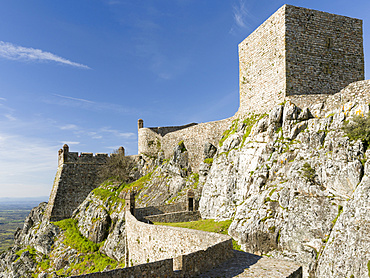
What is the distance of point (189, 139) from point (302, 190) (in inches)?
796

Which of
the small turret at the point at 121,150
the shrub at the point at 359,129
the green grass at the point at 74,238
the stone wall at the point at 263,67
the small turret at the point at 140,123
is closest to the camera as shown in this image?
the shrub at the point at 359,129

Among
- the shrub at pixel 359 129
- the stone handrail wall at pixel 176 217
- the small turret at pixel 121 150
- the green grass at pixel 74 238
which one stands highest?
the small turret at pixel 121 150

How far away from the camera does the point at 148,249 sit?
14.5 meters

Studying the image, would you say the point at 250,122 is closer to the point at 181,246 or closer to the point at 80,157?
the point at 181,246

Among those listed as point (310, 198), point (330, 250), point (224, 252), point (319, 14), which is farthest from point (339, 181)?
point (319, 14)

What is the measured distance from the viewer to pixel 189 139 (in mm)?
34250

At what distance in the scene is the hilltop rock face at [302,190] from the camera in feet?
40.2

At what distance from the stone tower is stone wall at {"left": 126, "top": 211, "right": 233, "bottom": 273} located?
1350 cm

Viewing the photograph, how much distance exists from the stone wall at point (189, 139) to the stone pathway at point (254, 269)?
1981 centimetres

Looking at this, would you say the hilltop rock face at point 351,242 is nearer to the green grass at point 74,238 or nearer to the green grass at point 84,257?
the green grass at point 84,257

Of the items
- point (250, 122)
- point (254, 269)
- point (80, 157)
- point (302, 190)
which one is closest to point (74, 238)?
point (80, 157)

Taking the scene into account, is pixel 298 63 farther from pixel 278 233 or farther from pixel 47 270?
pixel 47 270

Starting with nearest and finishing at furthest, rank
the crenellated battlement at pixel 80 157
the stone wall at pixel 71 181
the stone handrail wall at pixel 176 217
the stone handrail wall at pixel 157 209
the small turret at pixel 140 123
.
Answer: the stone handrail wall at pixel 176 217, the stone handrail wall at pixel 157 209, the stone wall at pixel 71 181, the crenellated battlement at pixel 80 157, the small turret at pixel 140 123

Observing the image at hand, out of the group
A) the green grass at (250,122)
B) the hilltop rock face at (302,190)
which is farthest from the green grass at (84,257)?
the green grass at (250,122)
